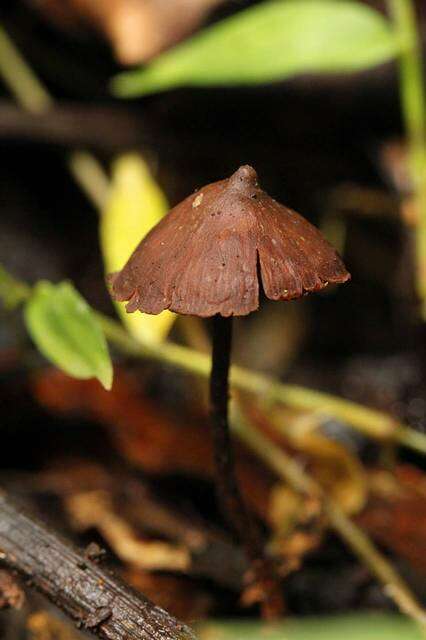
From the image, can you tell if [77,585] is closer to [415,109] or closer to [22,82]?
[415,109]

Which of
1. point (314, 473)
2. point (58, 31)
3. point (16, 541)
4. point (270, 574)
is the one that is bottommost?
point (16, 541)

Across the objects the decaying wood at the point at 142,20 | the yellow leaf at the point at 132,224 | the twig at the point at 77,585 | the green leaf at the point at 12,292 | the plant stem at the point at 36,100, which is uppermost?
the decaying wood at the point at 142,20

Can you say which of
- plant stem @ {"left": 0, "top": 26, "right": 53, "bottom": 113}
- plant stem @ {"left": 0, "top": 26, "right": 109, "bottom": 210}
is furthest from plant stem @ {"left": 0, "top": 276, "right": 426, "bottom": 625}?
plant stem @ {"left": 0, "top": 26, "right": 53, "bottom": 113}

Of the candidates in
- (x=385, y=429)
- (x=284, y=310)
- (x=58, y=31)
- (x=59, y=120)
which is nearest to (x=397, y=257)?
(x=284, y=310)

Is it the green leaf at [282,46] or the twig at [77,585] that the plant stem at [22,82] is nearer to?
the green leaf at [282,46]

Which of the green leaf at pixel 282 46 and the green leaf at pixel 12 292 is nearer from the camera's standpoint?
the green leaf at pixel 12 292

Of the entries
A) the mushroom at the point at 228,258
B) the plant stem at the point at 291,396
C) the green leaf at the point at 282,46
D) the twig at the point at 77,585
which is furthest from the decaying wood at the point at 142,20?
the twig at the point at 77,585

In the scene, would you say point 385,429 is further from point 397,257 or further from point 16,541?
point 16,541
